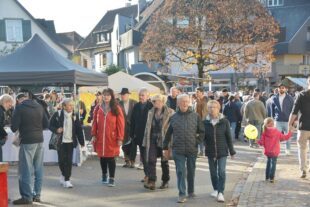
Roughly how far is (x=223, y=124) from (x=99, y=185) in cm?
286

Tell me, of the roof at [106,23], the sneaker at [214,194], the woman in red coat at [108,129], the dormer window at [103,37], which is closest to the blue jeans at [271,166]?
the sneaker at [214,194]

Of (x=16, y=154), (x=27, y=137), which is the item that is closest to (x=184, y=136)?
(x=27, y=137)

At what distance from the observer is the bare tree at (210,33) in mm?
26047

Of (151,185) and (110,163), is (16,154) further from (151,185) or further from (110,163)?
(151,185)

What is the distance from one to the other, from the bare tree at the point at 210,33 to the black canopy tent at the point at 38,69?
12885 mm

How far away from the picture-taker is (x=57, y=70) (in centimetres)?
1286

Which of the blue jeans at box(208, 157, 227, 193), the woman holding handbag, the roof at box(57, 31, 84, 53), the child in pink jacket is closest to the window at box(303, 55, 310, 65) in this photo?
the roof at box(57, 31, 84, 53)

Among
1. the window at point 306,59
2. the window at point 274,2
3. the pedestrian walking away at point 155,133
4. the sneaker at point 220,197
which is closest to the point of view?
the sneaker at point 220,197

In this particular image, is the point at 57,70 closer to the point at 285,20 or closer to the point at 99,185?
the point at 99,185

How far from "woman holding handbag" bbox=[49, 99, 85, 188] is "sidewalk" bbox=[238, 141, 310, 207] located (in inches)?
123

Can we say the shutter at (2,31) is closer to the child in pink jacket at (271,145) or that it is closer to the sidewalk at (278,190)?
the sidewalk at (278,190)

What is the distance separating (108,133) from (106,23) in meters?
57.2

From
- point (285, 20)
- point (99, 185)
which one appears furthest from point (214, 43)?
point (285, 20)

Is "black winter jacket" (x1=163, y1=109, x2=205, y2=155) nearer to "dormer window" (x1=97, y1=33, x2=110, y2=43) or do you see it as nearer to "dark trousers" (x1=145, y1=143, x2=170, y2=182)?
"dark trousers" (x1=145, y1=143, x2=170, y2=182)
